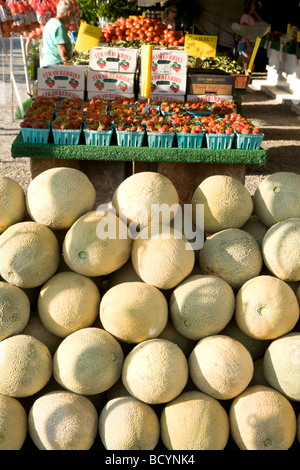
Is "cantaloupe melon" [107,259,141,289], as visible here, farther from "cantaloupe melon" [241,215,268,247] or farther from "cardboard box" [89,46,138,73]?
"cardboard box" [89,46,138,73]

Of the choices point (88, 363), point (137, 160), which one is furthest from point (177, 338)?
point (137, 160)

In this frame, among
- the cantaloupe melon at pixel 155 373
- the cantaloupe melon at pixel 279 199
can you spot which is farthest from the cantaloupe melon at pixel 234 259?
the cantaloupe melon at pixel 155 373

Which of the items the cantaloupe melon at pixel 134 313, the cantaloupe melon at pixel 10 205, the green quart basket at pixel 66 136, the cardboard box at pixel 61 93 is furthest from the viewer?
the cardboard box at pixel 61 93

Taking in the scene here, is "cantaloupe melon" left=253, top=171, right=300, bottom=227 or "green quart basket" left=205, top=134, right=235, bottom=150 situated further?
"green quart basket" left=205, top=134, right=235, bottom=150

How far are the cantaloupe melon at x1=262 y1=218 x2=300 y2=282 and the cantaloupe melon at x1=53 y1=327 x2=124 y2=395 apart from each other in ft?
2.53

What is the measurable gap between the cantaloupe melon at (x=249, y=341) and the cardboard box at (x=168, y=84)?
3256mm

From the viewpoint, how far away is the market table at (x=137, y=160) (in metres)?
3.79

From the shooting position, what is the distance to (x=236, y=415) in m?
1.86

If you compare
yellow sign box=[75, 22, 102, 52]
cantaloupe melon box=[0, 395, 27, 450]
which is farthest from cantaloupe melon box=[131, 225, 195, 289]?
yellow sign box=[75, 22, 102, 52]

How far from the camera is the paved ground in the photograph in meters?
6.14

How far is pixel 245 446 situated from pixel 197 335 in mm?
450

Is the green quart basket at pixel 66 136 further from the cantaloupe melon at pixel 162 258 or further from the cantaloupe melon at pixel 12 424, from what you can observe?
the cantaloupe melon at pixel 12 424

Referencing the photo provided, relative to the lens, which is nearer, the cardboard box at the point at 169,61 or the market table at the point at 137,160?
the market table at the point at 137,160
